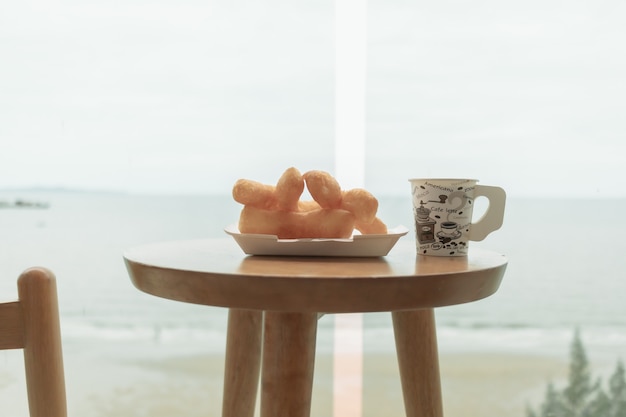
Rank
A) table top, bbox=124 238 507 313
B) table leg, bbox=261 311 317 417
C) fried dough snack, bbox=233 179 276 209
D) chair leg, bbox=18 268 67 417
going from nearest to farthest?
chair leg, bbox=18 268 67 417 → table top, bbox=124 238 507 313 → table leg, bbox=261 311 317 417 → fried dough snack, bbox=233 179 276 209

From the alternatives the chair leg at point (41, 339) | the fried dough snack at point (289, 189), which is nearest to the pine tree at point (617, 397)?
the fried dough snack at point (289, 189)

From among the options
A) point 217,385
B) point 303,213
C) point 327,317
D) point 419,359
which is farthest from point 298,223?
point 217,385

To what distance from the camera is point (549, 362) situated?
1.99 meters

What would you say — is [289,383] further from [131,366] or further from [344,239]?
[131,366]

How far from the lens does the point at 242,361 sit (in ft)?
3.73

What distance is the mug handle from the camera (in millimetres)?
916

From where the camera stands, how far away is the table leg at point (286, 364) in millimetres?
753

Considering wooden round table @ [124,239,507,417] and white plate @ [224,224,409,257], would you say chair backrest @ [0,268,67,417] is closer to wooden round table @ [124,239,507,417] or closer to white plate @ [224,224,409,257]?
wooden round table @ [124,239,507,417]

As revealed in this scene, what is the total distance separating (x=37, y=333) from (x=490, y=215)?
0.67 metres

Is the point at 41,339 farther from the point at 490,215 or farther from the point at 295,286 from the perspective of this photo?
the point at 490,215

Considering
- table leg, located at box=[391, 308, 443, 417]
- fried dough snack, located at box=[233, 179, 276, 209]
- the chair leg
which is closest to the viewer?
the chair leg

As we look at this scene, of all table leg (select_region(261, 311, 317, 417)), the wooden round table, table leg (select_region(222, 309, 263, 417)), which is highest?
the wooden round table

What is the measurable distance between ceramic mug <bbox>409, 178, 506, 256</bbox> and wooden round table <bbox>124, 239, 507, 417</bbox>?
0.03 meters

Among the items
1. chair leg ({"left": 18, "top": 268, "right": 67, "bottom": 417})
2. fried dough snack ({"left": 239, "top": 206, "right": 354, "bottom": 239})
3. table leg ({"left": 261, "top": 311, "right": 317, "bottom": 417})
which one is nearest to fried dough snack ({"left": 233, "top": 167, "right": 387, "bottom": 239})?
fried dough snack ({"left": 239, "top": 206, "right": 354, "bottom": 239})
